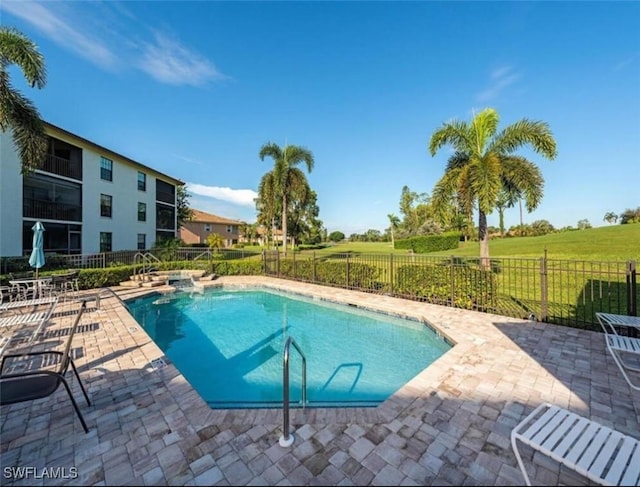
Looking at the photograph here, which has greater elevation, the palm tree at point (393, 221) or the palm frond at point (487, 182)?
the palm tree at point (393, 221)

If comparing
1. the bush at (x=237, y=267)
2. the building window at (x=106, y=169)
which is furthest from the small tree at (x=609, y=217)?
the building window at (x=106, y=169)

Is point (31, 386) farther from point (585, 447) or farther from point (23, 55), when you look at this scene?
point (23, 55)

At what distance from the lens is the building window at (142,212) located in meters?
21.3

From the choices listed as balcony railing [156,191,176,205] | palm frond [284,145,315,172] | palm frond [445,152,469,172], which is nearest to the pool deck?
palm frond [445,152,469,172]

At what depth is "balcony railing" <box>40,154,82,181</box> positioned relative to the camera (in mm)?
14367

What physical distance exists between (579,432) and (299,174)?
17315 mm

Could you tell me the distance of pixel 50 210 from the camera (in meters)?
14.8

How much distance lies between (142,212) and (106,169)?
13.7 feet

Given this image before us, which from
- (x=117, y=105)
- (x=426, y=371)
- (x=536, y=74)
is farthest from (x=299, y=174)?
(x=426, y=371)

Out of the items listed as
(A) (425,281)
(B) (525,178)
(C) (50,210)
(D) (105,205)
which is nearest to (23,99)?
(C) (50,210)

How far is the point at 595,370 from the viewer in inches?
156

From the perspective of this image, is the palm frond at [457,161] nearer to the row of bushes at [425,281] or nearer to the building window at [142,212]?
the row of bushes at [425,281]

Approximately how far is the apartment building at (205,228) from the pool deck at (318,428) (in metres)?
37.1

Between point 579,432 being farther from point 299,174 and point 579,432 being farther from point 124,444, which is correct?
point 299,174
